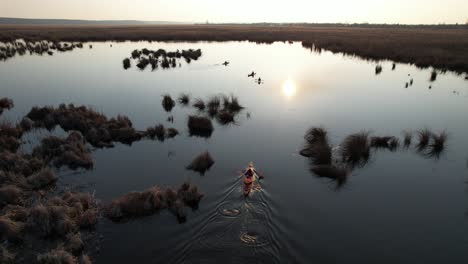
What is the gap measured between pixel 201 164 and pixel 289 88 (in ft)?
54.0

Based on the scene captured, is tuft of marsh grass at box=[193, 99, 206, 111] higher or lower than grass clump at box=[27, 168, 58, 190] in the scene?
higher

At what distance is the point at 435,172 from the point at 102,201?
12.3m

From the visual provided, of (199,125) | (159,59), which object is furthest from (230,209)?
(159,59)

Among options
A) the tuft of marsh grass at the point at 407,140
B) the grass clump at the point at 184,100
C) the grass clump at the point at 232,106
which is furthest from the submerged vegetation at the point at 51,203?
the tuft of marsh grass at the point at 407,140

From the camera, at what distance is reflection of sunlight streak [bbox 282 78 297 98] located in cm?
2463

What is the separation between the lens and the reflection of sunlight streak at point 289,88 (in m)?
24.6

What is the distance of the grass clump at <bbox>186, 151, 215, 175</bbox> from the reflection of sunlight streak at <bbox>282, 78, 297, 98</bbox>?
1320cm

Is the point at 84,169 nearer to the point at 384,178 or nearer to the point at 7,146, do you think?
the point at 7,146

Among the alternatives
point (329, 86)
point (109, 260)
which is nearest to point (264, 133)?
point (109, 260)

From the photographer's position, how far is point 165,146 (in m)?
14.5

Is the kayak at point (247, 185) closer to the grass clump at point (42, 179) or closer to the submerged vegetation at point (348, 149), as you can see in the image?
the submerged vegetation at point (348, 149)

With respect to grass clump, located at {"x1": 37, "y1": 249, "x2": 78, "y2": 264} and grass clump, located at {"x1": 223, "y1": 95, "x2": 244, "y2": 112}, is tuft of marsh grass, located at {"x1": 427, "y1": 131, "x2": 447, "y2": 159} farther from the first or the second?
grass clump, located at {"x1": 37, "y1": 249, "x2": 78, "y2": 264}

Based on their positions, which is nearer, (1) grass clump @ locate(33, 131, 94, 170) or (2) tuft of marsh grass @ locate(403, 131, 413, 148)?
(1) grass clump @ locate(33, 131, 94, 170)

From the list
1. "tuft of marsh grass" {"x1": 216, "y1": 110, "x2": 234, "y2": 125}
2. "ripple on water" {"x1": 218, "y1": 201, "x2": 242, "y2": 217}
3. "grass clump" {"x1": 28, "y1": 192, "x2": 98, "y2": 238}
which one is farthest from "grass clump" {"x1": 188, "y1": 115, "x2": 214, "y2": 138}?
"grass clump" {"x1": 28, "y1": 192, "x2": 98, "y2": 238}
